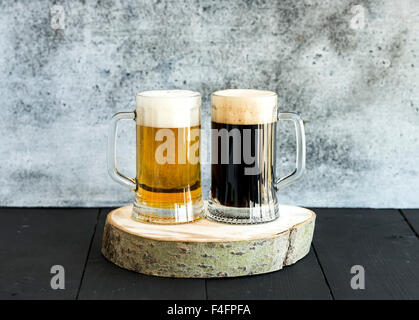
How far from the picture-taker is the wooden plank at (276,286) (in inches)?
46.1

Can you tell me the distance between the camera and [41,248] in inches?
56.2

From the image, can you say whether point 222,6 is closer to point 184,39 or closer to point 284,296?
point 184,39

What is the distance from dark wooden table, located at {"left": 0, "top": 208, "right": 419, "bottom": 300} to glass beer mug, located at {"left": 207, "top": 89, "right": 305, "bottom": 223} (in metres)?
0.14

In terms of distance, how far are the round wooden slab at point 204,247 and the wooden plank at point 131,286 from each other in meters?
0.02

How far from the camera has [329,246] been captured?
4.78ft

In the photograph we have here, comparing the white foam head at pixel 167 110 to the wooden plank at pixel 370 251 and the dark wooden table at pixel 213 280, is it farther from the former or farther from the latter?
the wooden plank at pixel 370 251

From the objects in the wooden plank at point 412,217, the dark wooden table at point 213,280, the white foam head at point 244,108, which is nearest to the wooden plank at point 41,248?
the dark wooden table at point 213,280

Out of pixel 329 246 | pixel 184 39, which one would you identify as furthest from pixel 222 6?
pixel 329 246

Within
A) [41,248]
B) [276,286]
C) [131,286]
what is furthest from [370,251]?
[41,248]

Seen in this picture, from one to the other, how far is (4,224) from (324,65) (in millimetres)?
886

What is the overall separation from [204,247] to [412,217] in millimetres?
726

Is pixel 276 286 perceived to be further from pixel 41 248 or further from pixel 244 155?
pixel 41 248
